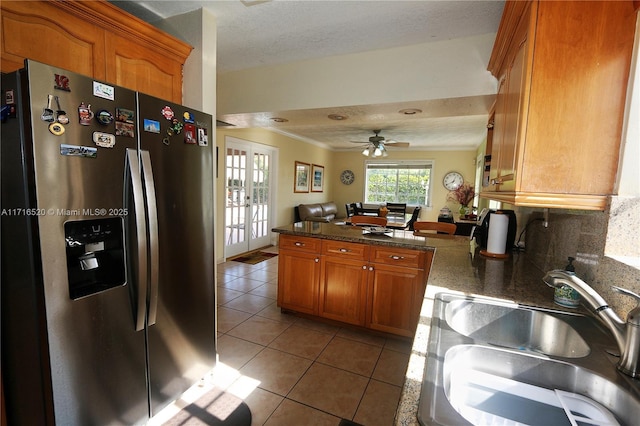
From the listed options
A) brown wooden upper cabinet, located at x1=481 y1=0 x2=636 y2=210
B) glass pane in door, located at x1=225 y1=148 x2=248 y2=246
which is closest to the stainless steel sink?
brown wooden upper cabinet, located at x1=481 y1=0 x2=636 y2=210

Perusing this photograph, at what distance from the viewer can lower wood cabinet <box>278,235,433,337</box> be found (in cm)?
246

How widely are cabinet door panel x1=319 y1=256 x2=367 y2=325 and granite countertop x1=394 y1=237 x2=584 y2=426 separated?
2.36 feet

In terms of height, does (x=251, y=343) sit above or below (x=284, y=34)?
below

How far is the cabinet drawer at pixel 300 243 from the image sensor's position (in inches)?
109

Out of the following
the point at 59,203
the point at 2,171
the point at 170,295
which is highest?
the point at 2,171

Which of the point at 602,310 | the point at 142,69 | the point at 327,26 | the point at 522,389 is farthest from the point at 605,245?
Result: the point at 142,69

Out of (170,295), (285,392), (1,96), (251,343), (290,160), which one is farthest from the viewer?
(290,160)

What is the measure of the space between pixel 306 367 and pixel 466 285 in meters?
1.34

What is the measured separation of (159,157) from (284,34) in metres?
1.38

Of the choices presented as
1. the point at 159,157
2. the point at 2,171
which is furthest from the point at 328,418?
the point at 2,171

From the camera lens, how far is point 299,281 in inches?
114

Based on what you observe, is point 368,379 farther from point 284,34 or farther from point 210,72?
point 284,34

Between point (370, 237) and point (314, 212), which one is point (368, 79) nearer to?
point (370, 237)

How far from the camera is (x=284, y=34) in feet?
7.30
